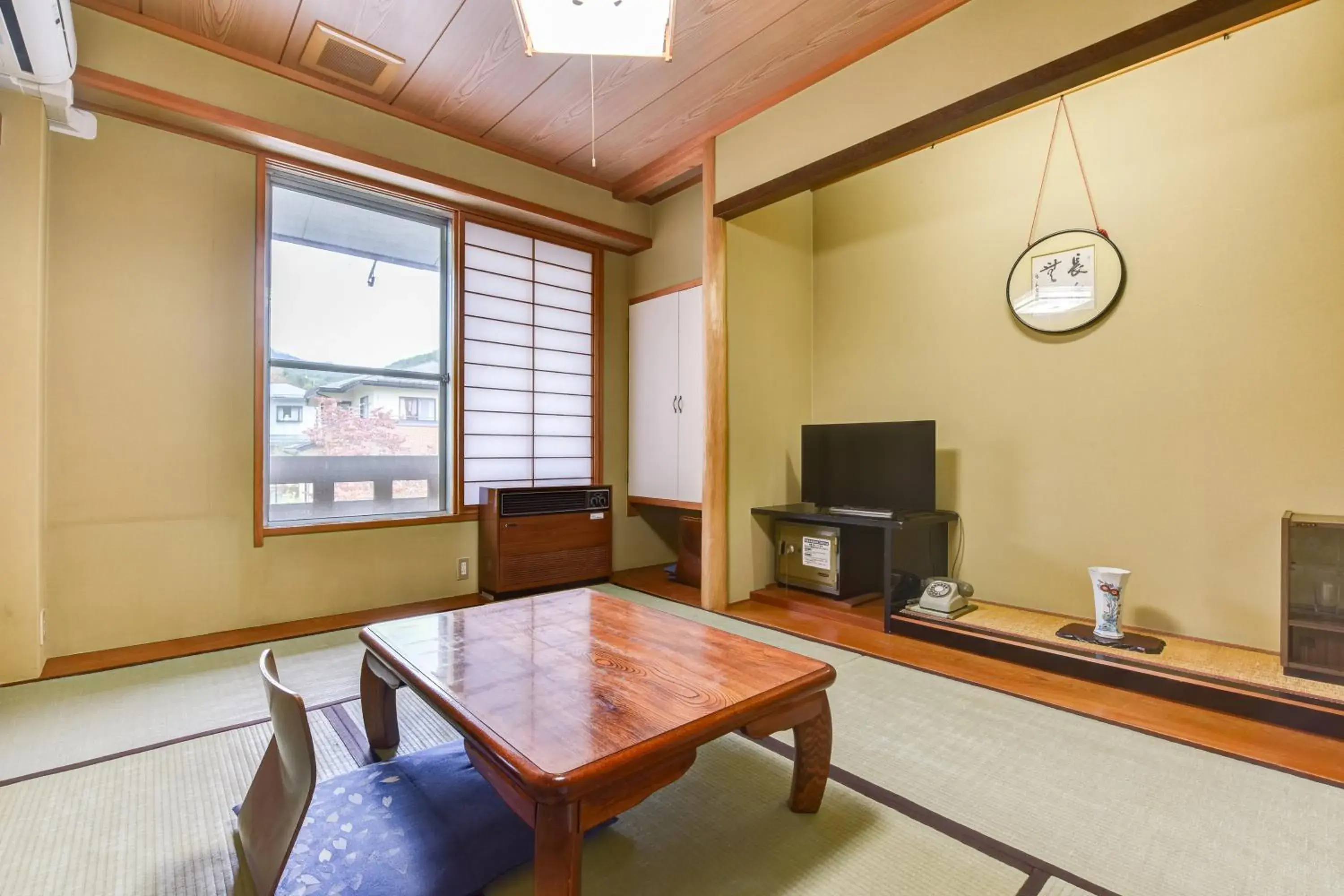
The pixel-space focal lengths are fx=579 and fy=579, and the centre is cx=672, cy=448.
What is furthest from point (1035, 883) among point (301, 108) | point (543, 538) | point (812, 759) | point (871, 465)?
point (301, 108)

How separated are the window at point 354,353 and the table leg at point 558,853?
9.06 feet

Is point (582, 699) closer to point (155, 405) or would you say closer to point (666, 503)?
point (155, 405)

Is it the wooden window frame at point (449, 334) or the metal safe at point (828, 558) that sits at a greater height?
the wooden window frame at point (449, 334)

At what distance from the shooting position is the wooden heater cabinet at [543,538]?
3.59 m

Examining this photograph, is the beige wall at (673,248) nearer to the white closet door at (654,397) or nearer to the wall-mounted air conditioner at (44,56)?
the white closet door at (654,397)

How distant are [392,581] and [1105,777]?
133 inches

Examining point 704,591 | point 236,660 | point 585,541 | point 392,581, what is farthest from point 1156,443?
point 236,660

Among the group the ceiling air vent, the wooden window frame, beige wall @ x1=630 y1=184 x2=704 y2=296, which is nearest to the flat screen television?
beige wall @ x1=630 y1=184 x2=704 y2=296

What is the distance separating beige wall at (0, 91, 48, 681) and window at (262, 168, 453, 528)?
2.72ft

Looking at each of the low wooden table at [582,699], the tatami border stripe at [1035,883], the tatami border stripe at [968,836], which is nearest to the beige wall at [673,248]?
the low wooden table at [582,699]

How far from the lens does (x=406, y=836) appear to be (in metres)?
1.28

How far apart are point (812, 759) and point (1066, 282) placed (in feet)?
8.92

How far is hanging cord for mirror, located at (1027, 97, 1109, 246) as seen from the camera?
285 centimetres

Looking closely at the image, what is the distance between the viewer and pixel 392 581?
340 centimetres
